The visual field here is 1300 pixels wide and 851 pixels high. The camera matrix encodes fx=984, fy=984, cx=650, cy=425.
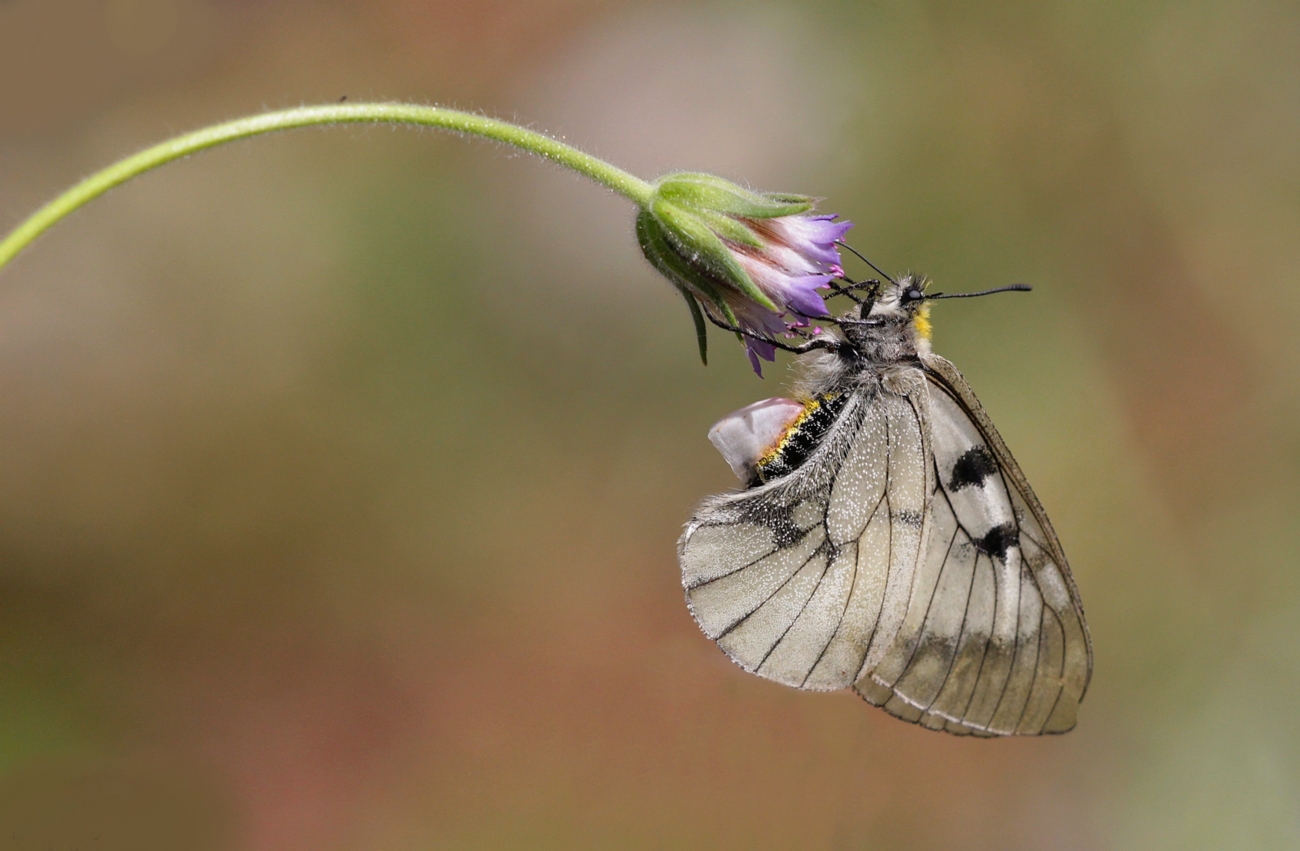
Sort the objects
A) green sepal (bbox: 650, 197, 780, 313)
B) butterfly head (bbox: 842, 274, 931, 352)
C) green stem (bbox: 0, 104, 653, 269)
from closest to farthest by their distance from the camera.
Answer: green stem (bbox: 0, 104, 653, 269) → green sepal (bbox: 650, 197, 780, 313) → butterfly head (bbox: 842, 274, 931, 352)

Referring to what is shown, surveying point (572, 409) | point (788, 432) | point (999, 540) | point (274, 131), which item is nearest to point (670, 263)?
point (788, 432)

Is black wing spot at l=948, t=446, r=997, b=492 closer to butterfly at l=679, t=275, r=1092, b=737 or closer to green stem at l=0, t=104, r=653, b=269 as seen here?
butterfly at l=679, t=275, r=1092, b=737

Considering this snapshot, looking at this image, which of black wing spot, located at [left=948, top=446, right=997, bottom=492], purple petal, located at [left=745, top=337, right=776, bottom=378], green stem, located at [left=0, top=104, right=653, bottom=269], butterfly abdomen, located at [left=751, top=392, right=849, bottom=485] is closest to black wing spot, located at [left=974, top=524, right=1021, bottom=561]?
black wing spot, located at [left=948, top=446, right=997, bottom=492]

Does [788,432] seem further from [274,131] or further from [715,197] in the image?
[274,131]

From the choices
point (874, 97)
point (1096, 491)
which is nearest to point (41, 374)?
point (874, 97)

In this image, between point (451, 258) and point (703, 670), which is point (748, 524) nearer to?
point (703, 670)

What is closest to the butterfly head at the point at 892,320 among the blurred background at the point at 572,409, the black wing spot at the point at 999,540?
the black wing spot at the point at 999,540

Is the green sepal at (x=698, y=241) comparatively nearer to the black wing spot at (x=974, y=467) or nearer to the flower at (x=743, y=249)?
the flower at (x=743, y=249)
